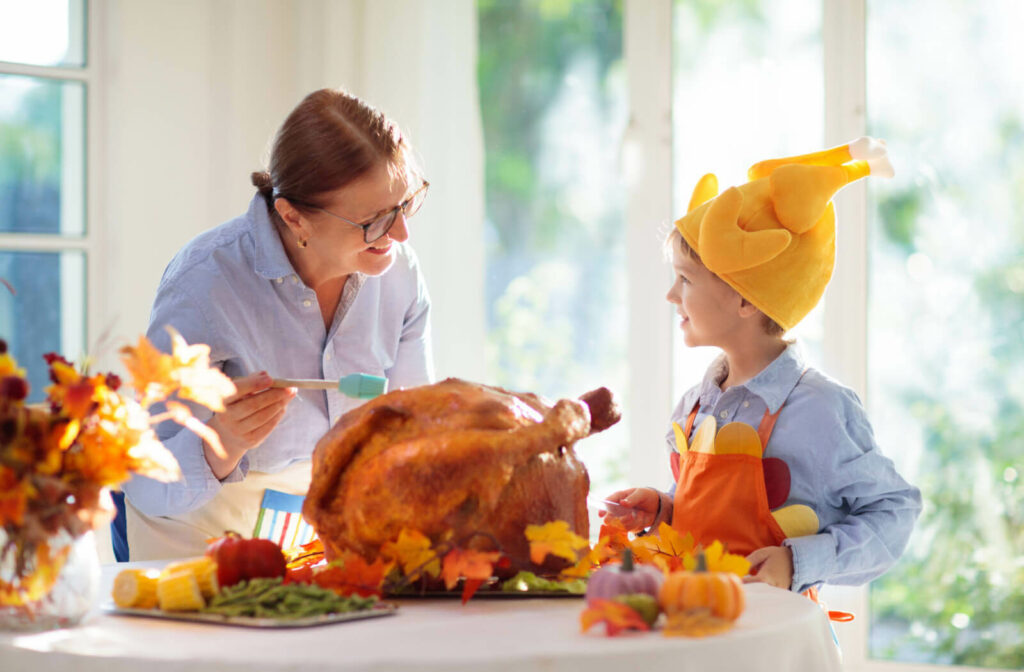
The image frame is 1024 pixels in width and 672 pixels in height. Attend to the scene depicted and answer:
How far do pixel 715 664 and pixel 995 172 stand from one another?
2.20m

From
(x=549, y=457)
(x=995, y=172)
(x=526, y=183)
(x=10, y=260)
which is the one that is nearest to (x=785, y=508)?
(x=549, y=457)

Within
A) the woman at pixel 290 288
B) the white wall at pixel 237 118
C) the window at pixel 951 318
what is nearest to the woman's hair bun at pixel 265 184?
the woman at pixel 290 288

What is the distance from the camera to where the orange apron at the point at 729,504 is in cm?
146

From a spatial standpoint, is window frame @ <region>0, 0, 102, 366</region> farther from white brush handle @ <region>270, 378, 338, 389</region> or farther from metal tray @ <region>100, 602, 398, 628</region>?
metal tray @ <region>100, 602, 398, 628</region>

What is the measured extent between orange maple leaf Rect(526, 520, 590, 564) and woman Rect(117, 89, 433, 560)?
2.04 feet

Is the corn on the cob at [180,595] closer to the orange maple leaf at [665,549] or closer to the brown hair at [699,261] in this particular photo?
the orange maple leaf at [665,549]

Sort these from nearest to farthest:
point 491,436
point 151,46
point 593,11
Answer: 1. point 491,436
2. point 151,46
3. point 593,11

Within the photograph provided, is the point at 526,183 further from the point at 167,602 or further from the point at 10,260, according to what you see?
the point at 167,602

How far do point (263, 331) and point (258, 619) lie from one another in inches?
30.8

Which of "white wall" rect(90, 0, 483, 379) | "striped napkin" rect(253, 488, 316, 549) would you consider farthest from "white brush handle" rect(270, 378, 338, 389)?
"white wall" rect(90, 0, 483, 379)

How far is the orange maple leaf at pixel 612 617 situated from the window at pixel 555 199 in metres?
2.15

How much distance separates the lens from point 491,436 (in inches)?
40.1

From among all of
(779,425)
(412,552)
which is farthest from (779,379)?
(412,552)

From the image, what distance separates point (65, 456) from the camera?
92 cm
